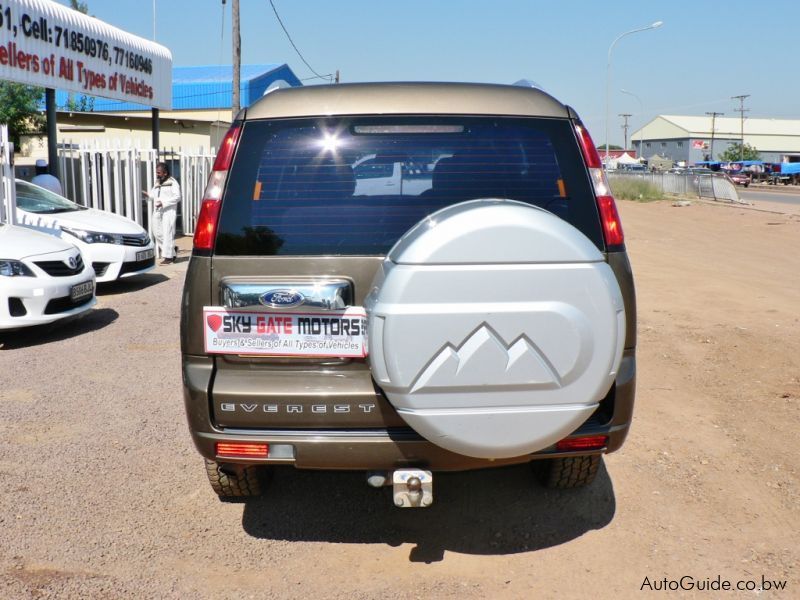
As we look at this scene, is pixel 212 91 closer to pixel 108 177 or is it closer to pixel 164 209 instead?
pixel 108 177

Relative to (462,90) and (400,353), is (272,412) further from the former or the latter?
(462,90)

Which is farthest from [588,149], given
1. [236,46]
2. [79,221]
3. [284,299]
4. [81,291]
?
[236,46]

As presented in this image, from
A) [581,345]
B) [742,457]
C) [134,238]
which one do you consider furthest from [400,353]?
[134,238]

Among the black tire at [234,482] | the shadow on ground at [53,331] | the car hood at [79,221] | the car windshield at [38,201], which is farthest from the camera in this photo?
the car windshield at [38,201]

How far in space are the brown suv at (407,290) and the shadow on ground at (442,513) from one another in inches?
19.9

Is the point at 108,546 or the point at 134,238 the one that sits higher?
the point at 134,238

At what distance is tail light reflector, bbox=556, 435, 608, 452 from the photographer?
10.5 feet

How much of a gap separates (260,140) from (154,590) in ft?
6.10

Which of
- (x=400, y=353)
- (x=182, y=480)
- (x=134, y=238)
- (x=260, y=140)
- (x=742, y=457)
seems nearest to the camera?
(x=400, y=353)

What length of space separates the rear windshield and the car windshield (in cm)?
835

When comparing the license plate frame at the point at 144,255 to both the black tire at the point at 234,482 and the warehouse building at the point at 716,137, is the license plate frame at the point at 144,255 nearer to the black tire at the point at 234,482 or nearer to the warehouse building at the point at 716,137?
the black tire at the point at 234,482

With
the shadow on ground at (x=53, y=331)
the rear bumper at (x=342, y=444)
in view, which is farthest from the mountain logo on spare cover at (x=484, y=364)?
the shadow on ground at (x=53, y=331)

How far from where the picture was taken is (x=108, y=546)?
353 centimetres

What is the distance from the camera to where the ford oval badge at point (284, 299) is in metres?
3.12
